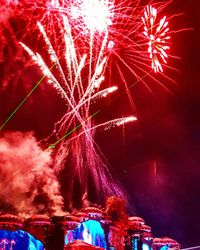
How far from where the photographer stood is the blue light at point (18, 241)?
49.4 ft

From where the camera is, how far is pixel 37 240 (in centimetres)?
1577

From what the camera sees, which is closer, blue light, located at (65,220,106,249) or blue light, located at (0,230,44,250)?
blue light, located at (0,230,44,250)

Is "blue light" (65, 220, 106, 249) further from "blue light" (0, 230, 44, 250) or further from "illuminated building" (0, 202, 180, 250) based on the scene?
"blue light" (0, 230, 44, 250)

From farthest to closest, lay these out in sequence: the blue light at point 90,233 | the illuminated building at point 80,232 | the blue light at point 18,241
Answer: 1. the blue light at point 90,233
2. the illuminated building at point 80,232
3. the blue light at point 18,241

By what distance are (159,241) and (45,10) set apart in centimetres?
1466

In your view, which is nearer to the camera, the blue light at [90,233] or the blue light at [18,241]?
the blue light at [18,241]

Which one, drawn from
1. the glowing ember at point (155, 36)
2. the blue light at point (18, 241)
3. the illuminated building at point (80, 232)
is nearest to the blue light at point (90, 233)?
the illuminated building at point (80, 232)

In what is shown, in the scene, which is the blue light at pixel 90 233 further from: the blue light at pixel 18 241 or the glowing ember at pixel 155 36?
the glowing ember at pixel 155 36

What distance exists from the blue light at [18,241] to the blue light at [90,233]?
2.25m

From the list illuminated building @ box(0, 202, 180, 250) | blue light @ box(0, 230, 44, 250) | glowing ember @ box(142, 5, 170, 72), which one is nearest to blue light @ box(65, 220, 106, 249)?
illuminated building @ box(0, 202, 180, 250)

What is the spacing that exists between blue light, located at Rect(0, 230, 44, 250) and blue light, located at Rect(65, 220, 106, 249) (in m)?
2.25

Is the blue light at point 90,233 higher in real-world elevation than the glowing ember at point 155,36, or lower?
lower

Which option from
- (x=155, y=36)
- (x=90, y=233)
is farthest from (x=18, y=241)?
(x=155, y=36)

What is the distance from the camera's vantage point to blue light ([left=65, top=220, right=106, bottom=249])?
18.0 m
